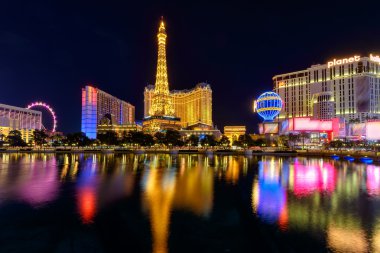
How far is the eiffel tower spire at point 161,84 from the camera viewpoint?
10206cm

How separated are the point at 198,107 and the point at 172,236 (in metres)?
127

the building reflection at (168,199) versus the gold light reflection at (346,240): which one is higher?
the building reflection at (168,199)

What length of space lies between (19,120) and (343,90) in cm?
13624

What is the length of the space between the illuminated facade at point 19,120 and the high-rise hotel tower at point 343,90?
110240 mm

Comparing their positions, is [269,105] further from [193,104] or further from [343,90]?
[193,104]

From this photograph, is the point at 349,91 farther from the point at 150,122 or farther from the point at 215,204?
the point at 215,204

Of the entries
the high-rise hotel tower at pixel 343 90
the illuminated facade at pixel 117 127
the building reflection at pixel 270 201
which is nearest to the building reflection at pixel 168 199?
the building reflection at pixel 270 201

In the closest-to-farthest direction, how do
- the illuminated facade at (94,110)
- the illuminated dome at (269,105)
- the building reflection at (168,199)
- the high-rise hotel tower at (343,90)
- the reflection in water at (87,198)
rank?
1. the building reflection at (168,199)
2. the reflection in water at (87,198)
3. the illuminated dome at (269,105)
4. the high-rise hotel tower at (343,90)
5. the illuminated facade at (94,110)

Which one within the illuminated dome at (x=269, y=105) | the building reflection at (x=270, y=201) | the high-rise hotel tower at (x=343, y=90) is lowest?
the building reflection at (x=270, y=201)

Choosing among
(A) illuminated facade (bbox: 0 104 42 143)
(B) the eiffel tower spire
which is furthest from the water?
(A) illuminated facade (bbox: 0 104 42 143)

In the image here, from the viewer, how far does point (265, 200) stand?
50.8 ft

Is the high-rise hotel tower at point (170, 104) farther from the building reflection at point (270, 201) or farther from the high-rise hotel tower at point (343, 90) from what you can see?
the building reflection at point (270, 201)

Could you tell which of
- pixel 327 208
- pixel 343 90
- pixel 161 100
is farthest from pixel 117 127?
pixel 327 208

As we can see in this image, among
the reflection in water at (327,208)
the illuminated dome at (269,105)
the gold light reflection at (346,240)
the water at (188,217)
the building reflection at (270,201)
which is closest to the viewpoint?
the gold light reflection at (346,240)
